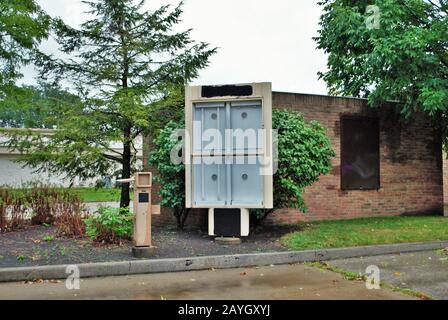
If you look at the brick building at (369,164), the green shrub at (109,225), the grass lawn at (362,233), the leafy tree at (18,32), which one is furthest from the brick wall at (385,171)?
the leafy tree at (18,32)

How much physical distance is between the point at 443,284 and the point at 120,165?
8756mm

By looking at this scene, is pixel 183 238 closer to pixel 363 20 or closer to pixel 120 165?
pixel 120 165

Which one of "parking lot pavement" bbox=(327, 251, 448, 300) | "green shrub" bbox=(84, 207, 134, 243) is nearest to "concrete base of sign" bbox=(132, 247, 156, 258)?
"green shrub" bbox=(84, 207, 134, 243)

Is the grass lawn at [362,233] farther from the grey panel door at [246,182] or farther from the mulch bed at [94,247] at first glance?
the grey panel door at [246,182]

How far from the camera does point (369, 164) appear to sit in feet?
42.2

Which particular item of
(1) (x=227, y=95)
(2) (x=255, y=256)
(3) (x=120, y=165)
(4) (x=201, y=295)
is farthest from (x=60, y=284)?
(3) (x=120, y=165)

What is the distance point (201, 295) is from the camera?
5.69 metres

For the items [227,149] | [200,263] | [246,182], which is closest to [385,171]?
[246,182]

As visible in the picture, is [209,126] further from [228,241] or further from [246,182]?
[228,241]

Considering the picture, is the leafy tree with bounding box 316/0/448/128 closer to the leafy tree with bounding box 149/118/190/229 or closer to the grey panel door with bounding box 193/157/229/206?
the grey panel door with bounding box 193/157/229/206

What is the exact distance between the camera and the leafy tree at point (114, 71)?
1126cm

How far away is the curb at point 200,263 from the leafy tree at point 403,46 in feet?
12.9

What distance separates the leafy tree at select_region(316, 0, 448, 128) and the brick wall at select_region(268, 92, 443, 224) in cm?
71

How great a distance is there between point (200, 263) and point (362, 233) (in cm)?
394
